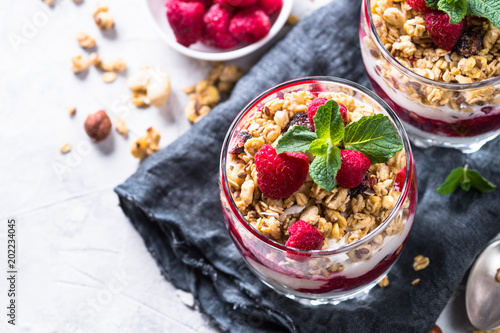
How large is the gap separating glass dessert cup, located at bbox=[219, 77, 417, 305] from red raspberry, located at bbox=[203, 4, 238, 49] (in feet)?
1.87

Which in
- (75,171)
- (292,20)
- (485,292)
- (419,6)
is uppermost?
(419,6)

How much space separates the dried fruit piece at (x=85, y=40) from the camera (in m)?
2.25

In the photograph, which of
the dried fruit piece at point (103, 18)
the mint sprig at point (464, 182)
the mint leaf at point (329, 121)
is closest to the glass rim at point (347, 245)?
the mint leaf at point (329, 121)

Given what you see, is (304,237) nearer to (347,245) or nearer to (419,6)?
(347,245)

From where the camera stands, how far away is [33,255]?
2.08 m

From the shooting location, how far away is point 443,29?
1487 mm

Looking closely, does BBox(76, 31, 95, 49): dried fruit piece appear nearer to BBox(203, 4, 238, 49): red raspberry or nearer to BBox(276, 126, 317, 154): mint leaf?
BBox(203, 4, 238, 49): red raspberry

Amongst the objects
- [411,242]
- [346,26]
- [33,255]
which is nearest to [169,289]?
[33,255]

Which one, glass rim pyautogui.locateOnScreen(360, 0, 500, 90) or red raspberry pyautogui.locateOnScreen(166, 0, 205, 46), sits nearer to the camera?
glass rim pyautogui.locateOnScreen(360, 0, 500, 90)

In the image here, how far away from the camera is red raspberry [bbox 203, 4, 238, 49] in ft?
6.86

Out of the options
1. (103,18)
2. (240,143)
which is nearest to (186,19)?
(103,18)

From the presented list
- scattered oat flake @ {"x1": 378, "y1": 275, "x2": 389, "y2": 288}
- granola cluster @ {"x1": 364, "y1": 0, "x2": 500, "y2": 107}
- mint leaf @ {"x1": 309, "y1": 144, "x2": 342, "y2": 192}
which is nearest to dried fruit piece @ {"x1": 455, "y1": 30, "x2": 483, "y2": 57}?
granola cluster @ {"x1": 364, "y1": 0, "x2": 500, "y2": 107}

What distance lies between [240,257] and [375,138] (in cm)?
71

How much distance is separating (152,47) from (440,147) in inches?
44.5
